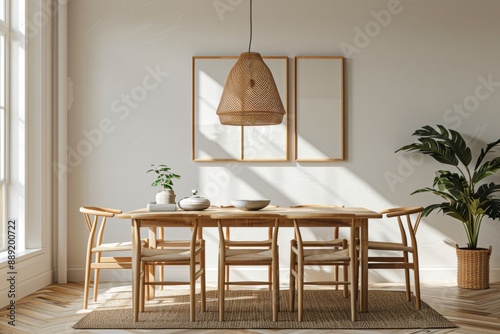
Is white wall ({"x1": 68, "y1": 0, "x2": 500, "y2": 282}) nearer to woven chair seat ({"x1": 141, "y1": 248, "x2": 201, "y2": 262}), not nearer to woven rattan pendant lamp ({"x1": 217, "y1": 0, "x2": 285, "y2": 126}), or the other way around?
woven rattan pendant lamp ({"x1": 217, "y1": 0, "x2": 285, "y2": 126})

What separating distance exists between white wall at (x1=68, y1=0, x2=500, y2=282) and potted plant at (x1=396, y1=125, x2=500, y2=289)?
0.35 metres

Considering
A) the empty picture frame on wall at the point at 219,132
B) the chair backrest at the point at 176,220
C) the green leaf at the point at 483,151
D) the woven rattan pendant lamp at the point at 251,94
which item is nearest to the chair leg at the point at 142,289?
the chair backrest at the point at 176,220

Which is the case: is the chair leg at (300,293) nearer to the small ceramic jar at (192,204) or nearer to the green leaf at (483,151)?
the small ceramic jar at (192,204)

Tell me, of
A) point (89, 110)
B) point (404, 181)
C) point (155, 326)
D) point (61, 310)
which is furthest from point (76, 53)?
point (404, 181)

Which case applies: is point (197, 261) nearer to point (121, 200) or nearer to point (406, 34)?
point (121, 200)

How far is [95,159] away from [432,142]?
11.1 feet

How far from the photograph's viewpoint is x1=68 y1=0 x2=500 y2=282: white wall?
611 centimetres

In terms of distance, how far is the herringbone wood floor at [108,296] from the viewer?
4156 mm

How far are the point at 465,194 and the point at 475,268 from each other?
71 cm

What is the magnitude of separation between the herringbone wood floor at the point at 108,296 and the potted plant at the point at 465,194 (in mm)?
204

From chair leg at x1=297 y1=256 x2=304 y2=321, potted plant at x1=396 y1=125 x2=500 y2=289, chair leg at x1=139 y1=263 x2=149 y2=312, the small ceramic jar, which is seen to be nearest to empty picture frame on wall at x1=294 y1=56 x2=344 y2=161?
potted plant at x1=396 y1=125 x2=500 y2=289

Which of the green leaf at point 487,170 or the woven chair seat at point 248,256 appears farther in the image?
the green leaf at point 487,170

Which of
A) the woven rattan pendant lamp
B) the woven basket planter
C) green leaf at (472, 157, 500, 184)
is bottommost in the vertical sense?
the woven basket planter

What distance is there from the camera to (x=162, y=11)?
242 inches
